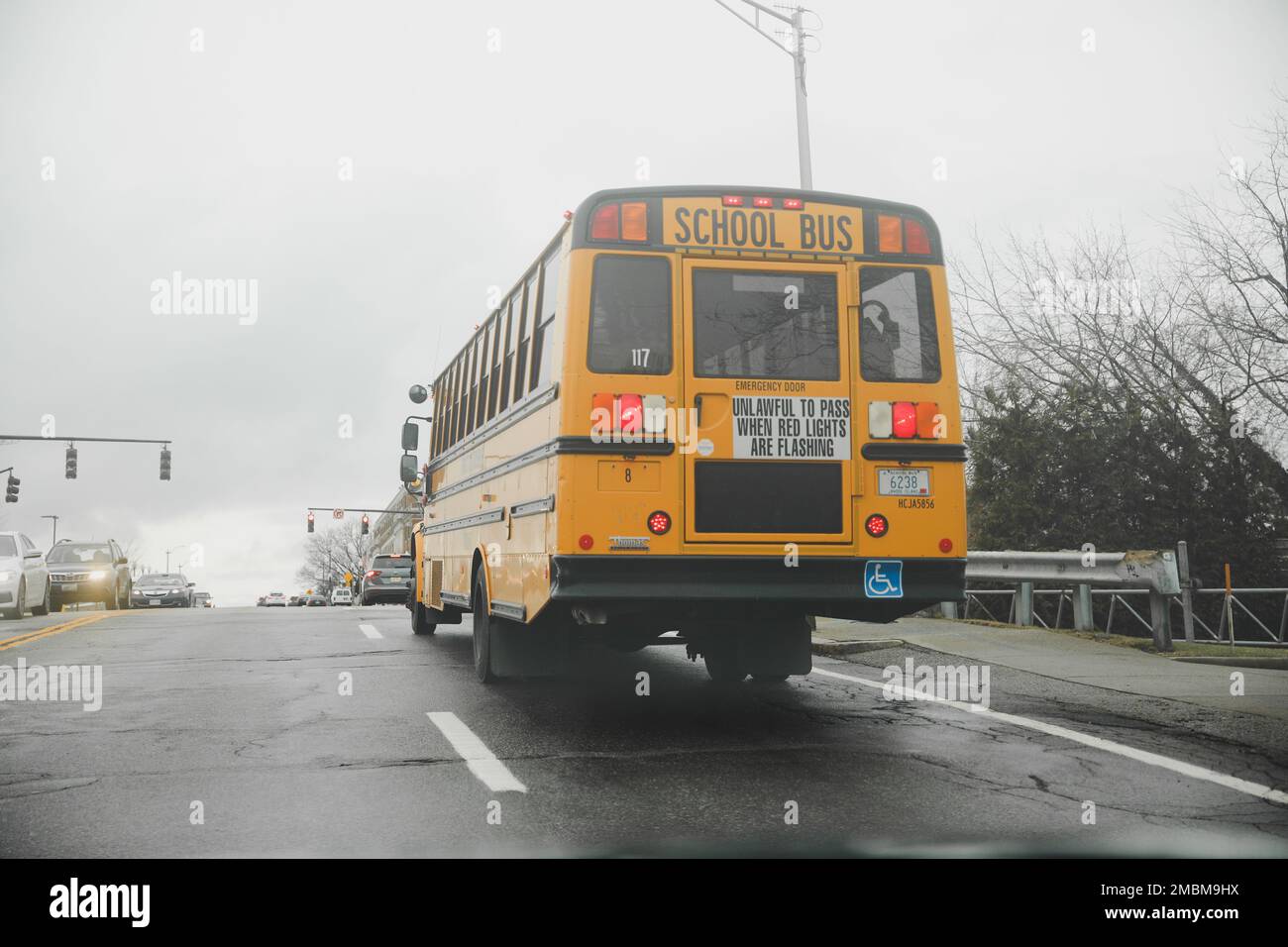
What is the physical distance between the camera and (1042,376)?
1080 inches

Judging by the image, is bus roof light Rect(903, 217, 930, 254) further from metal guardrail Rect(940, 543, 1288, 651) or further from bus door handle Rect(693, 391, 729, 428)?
metal guardrail Rect(940, 543, 1288, 651)

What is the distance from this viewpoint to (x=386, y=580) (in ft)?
107

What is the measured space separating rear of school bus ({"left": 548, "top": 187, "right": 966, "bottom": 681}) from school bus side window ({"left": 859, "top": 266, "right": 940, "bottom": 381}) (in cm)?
1

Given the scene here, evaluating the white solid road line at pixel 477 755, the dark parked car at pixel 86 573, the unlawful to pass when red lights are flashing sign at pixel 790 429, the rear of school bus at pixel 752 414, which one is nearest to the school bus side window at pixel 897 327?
the rear of school bus at pixel 752 414

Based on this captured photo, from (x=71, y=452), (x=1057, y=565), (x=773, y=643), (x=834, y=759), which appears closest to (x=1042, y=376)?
(x=1057, y=565)

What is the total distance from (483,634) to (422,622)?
19.1 ft

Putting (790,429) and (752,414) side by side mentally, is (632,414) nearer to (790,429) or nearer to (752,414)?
(752,414)

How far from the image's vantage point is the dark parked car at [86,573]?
28.5 m

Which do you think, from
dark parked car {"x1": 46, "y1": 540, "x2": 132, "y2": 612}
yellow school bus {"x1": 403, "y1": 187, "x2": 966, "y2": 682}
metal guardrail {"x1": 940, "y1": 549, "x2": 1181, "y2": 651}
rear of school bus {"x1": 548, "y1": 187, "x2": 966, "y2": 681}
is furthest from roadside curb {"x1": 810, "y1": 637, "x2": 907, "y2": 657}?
dark parked car {"x1": 46, "y1": 540, "x2": 132, "y2": 612}

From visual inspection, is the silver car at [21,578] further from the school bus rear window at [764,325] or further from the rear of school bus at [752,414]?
the school bus rear window at [764,325]

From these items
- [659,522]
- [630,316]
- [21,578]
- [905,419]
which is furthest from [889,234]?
[21,578]

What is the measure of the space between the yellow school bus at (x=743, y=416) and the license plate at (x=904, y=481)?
1 centimetres

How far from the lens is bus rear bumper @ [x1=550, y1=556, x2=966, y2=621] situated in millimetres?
6980
